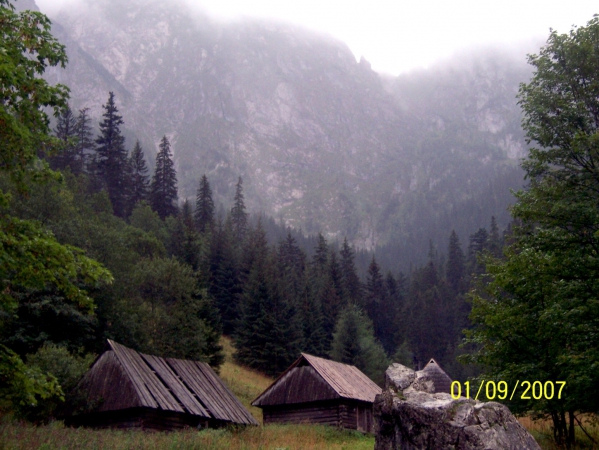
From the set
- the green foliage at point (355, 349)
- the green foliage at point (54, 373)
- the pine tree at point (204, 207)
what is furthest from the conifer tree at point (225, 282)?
the green foliage at point (54, 373)

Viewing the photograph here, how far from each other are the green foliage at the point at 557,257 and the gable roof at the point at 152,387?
15187mm

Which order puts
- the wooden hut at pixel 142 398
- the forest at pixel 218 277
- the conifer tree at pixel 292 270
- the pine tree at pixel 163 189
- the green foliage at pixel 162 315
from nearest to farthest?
the forest at pixel 218 277 → the wooden hut at pixel 142 398 → the green foliage at pixel 162 315 → the conifer tree at pixel 292 270 → the pine tree at pixel 163 189

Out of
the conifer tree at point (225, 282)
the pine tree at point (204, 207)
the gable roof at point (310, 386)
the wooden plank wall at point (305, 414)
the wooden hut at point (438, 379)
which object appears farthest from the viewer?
the pine tree at point (204, 207)

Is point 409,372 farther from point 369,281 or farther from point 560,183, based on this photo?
point 369,281

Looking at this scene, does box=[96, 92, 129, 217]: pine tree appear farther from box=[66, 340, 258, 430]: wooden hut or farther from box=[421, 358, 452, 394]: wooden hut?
box=[66, 340, 258, 430]: wooden hut

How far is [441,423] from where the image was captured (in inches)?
439

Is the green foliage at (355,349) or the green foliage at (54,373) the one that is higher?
the green foliage at (355,349)

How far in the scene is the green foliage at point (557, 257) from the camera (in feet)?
61.5

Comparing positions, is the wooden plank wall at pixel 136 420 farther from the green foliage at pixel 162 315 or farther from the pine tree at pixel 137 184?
the pine tree at pixel 137 184

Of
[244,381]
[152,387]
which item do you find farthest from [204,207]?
[152,387]

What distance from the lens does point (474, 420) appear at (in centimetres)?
1098

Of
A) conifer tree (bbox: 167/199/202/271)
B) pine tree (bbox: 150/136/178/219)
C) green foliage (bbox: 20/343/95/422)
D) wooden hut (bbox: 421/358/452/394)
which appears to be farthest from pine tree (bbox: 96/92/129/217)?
green foliage (bbox: 20/343/95/422)

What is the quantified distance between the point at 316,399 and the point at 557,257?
2270cm

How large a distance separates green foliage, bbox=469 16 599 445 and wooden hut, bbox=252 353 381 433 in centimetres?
1714
